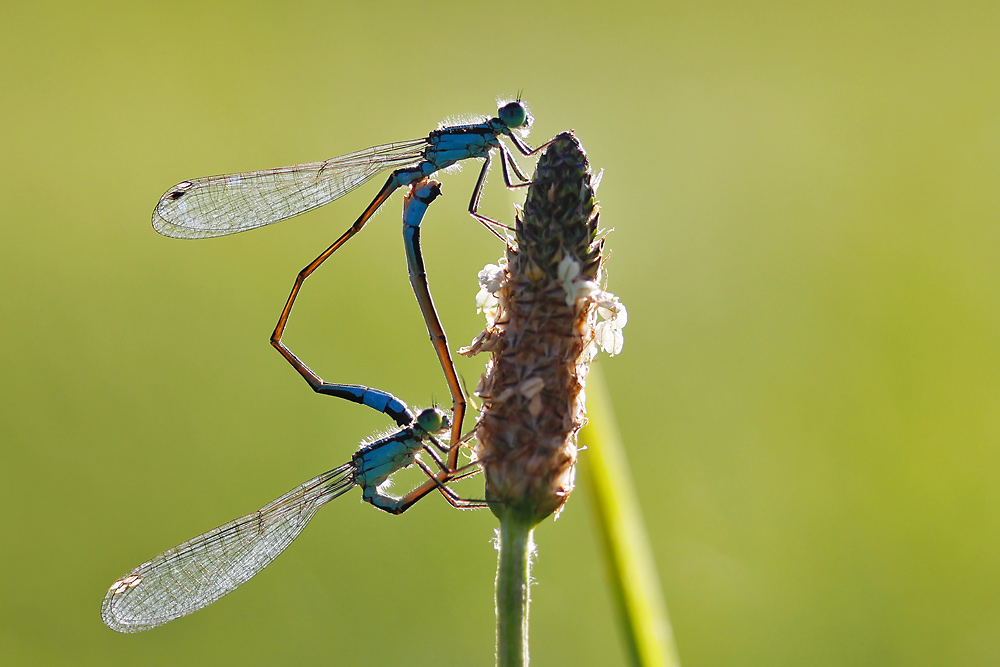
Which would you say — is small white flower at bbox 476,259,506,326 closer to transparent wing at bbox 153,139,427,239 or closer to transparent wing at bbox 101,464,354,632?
transparent wing at bbox 101,464,354,632

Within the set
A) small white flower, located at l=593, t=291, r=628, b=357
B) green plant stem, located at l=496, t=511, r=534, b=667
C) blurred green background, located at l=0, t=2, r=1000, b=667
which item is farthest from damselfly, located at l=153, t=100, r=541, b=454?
green plant stem, located at l=496, t=511, r=534, b=667

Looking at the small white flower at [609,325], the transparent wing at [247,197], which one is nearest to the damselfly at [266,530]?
the transparent wing at [247,197]

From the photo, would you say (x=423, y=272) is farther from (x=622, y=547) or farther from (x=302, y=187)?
(x=622, y=547)

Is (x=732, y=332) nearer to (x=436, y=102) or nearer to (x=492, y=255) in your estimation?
(x=492, y=255)

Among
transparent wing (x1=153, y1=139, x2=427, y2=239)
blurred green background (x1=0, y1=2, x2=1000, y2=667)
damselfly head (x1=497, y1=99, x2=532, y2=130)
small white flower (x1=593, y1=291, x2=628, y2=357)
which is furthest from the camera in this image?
blurred green background (x1=0, y1=2, x2=1000, y2=667)

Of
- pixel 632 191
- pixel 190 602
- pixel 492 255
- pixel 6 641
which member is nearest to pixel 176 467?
pixel 6 641

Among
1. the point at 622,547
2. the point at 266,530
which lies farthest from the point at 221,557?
the point at 622,547

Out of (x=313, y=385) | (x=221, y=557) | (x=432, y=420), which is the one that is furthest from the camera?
(x=313, y=385)
